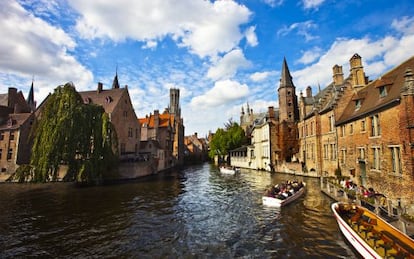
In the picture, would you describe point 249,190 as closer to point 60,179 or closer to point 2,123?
point 60,179

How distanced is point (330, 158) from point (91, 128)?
3003 centimetres

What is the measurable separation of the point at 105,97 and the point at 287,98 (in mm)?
34519

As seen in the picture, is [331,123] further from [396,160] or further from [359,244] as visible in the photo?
[359,244]

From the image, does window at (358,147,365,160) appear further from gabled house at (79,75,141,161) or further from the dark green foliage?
the dark green foliage

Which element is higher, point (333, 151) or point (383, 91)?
point (383, 91)

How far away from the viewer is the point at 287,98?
1608 inches

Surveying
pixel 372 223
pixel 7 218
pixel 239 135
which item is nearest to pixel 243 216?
pixel 372 223

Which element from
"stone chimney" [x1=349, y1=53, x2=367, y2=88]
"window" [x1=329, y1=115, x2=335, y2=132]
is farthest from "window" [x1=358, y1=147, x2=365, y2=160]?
Answer: "stone chimney" [x1=349, y1=53, x2=367, y2=88]

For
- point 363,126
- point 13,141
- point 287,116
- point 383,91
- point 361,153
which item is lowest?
point 361,153

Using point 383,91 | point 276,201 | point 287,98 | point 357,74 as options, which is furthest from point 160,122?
point 383,91

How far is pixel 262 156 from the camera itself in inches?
1748

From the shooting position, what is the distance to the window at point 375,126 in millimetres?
16275

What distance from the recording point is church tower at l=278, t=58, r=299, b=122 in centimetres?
4080

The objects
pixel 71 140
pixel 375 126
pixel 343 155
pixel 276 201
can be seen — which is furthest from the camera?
pixel 71 140
